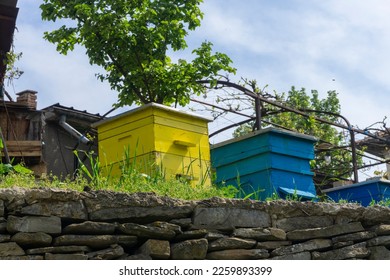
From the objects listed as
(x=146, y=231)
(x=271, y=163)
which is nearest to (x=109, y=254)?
(x=146, y=231)

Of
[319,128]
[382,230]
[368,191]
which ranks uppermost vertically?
[319,128]

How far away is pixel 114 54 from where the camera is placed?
25.3 ft

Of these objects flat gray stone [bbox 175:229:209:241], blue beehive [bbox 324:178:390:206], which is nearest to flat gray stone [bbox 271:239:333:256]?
flat gray stone [bbox 175:229:209:241]

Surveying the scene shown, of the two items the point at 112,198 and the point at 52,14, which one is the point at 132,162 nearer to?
the point at 112,198

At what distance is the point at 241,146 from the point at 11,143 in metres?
3.57

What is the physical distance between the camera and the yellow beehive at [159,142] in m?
5.34

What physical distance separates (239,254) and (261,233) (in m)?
0.22

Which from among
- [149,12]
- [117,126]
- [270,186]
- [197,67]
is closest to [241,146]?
[270,186]

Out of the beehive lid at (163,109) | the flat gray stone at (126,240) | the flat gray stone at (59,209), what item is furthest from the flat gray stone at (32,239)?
→ the beehive lid at (163,109)

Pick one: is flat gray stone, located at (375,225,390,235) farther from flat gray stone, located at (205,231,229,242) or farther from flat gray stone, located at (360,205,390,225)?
flat gray stone, located at (205,231,229,242)

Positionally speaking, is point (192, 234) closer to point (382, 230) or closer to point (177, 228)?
point (177, 228)

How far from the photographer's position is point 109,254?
4066 mm

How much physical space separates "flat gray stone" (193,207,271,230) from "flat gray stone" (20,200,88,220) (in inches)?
27.7

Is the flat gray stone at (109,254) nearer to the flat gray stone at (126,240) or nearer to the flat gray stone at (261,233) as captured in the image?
the flat gray stone at (126,240)
